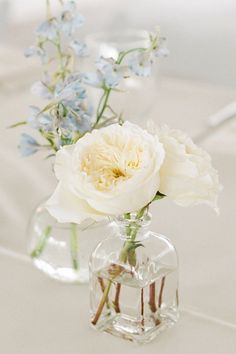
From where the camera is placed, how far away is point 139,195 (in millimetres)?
738

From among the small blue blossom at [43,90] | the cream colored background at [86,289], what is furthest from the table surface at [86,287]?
the small blue blossom at [43,90]

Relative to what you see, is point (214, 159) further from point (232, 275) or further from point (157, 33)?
point (157, 33)

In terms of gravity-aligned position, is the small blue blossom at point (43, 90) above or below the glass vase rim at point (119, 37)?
above

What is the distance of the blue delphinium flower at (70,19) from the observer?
935 millimetres

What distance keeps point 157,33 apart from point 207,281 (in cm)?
31

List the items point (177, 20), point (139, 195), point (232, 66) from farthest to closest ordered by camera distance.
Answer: point (177, 20) → point (232, 66) → point (139, 195)

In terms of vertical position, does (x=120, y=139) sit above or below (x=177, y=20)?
above

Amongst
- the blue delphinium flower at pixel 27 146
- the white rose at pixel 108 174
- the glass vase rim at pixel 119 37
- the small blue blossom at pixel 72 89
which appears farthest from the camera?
the glass vase rim at pixel 119 37

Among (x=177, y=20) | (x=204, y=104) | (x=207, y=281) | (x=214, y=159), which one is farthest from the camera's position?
(x=177, y=20)

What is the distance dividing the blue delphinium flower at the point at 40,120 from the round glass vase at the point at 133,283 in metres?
0.13

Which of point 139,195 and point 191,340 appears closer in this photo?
point 139,195

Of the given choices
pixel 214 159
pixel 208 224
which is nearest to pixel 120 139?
pixel 208 224

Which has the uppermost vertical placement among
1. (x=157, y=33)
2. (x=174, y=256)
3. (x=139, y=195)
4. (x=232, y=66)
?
(x=157, y=33)

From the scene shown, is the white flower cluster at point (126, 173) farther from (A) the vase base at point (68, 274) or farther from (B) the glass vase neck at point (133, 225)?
(A) the vase base at point (68, 274)
